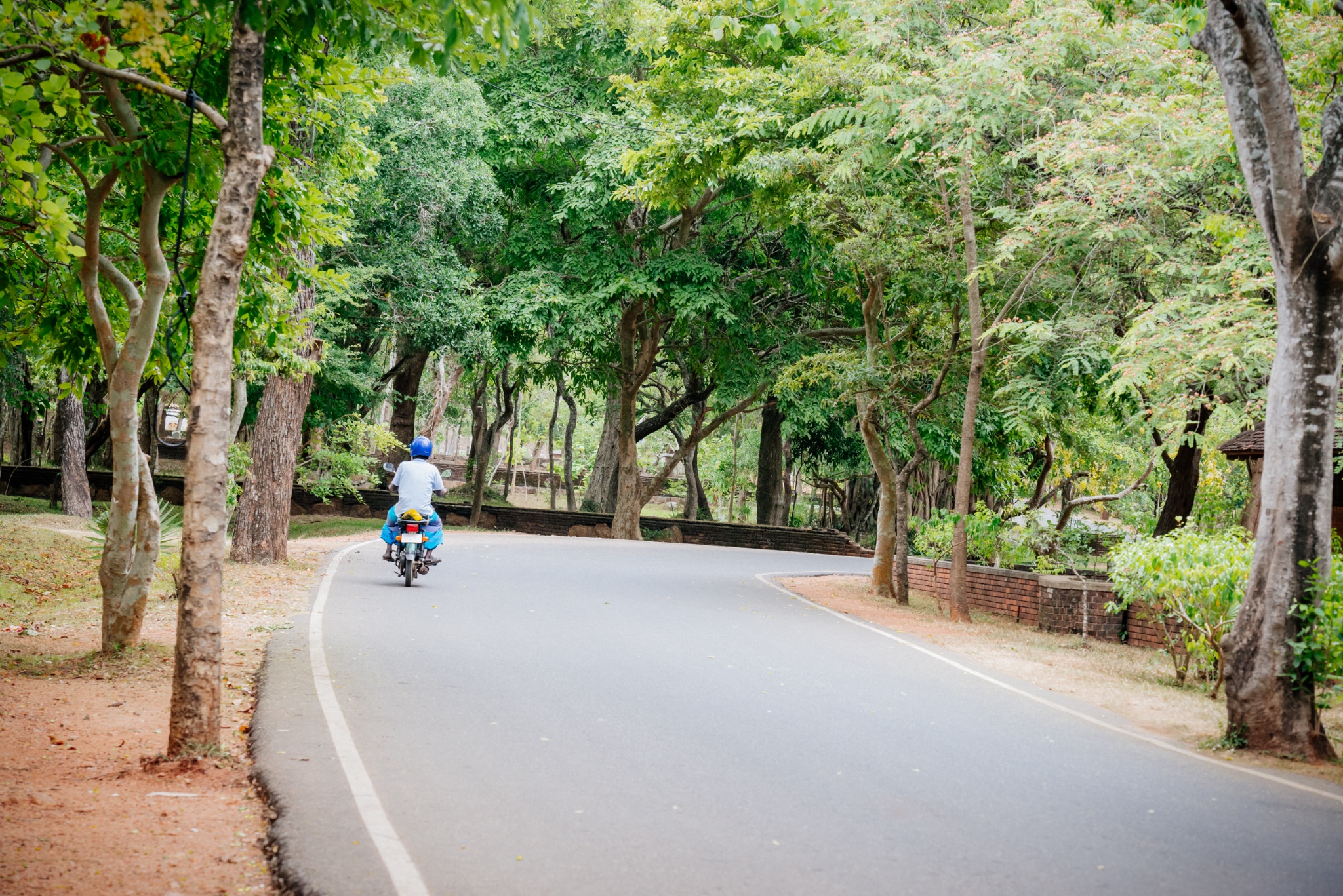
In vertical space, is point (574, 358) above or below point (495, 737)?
above

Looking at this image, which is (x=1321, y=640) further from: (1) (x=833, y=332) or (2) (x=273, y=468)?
(1) (x=833, y=332)

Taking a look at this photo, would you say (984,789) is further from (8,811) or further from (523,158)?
(523,158)

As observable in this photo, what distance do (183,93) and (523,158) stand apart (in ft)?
66.4

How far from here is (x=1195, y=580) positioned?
10273 millimetres

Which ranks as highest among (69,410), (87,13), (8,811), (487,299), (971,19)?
(971,19)

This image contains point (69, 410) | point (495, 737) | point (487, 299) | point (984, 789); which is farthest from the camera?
point (487, 299)

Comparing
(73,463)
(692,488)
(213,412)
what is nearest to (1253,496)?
(213,412)

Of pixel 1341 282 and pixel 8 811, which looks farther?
pixel 1341 282

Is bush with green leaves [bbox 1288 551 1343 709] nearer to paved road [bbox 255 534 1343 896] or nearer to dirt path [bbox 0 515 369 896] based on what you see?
paved road [bbox 255 534 1343 896]

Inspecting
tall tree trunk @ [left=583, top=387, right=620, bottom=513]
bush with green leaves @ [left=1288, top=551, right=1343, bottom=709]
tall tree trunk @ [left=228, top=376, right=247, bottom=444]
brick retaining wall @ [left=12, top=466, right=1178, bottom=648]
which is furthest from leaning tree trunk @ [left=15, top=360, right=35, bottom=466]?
bush with green leaves @ [left=1288, top=551, right=1343, bottom=709]

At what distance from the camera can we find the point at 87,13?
7.22 m

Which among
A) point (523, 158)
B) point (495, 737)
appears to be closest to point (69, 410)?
point (523, 158)

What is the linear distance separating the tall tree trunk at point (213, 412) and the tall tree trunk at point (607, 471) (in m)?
29.9

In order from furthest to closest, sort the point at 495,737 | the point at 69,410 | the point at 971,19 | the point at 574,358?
1. the point at 574,358
2. the point at 69,410
3. the point at 971,19
4. the point at 495,737
